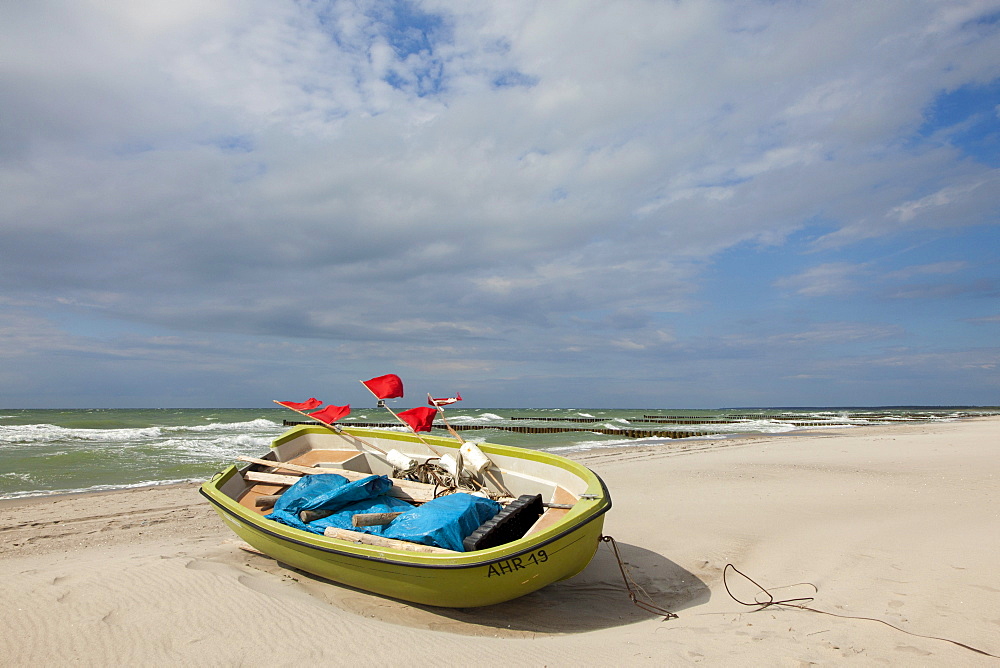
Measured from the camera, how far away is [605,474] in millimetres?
13430

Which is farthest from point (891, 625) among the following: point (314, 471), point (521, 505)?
point (314, 471)

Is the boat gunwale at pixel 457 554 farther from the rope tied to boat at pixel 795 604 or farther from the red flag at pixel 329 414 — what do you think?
the red flag at pixel 329 414

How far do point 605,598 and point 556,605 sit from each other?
0.55 metres

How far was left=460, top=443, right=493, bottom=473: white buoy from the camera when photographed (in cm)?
736

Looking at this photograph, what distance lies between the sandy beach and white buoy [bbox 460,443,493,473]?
1.89 m

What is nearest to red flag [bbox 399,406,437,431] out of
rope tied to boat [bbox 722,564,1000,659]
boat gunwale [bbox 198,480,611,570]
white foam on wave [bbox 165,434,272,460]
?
boat gunwale [bbox 198,480,611,570]

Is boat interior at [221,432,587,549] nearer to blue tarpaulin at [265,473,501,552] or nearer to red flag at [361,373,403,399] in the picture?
blue tarpaulin at [265,473,501,552]

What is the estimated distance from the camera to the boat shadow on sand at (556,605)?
4859 millimetres

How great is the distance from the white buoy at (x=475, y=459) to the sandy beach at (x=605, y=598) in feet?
6.19

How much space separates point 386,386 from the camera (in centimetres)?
906

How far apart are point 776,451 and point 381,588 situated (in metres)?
16.1

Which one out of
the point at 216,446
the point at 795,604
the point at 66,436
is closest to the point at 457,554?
the point at 795,604

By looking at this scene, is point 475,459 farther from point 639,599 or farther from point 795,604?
point 795,604

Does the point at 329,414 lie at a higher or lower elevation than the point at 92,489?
higher
